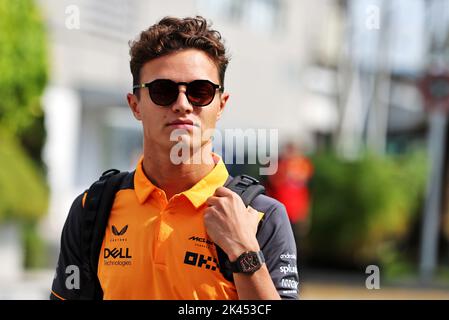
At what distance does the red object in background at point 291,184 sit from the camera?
1012 cm

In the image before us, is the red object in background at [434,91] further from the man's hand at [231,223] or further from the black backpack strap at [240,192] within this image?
the man's hand at [231,223]


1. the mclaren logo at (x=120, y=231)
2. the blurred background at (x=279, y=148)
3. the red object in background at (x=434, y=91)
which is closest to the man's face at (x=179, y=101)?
the mclaren logo at (x=120, y=231)

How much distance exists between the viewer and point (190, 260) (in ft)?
7.43

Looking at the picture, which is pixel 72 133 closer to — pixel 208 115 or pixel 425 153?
pixel 425 153

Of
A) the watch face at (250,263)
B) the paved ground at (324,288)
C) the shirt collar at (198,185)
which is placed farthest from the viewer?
the paved ground at (324,288)

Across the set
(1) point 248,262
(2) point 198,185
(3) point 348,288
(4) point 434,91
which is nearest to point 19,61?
(3) point 348,288

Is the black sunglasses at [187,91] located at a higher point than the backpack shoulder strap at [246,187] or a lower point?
higher

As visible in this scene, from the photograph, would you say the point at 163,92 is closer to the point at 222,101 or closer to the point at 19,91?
the point at 222,101

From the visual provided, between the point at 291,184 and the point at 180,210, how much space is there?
797 centimetres

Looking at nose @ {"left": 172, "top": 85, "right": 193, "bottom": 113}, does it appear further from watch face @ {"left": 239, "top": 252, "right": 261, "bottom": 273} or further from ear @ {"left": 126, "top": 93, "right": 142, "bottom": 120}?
watch face @ {"left": 239, "top": 252, "right": 261, "bottom": 273}

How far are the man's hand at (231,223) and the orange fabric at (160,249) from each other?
74 mm

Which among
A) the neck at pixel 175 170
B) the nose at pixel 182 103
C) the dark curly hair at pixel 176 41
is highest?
the dark curly hair at pixel 176 41

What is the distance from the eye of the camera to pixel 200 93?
90.9 inches
